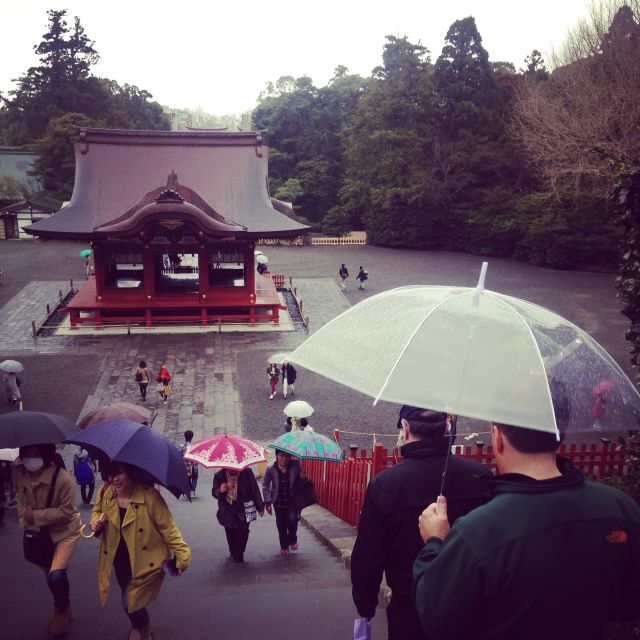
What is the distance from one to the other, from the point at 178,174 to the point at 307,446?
1901 centimetres

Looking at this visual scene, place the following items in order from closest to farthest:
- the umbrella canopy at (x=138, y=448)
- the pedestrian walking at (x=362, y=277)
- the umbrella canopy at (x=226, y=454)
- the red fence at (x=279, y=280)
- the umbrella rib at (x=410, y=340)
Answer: the umbrella rib at (x=410, y=340), the umbrella canopy at (x=138, y=448), the umbrella canopy at (x=226, y=454), the pedestrian walking at (x=362, y=277), the red fence at (x=279, y=280)

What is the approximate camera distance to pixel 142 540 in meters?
3.70

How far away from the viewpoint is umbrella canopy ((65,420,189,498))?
365 centimetres

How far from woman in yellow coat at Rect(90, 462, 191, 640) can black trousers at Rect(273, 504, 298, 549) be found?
6.31ft

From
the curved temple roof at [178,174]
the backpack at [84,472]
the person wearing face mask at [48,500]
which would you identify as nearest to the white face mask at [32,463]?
the person wearing face mask at [48,500]

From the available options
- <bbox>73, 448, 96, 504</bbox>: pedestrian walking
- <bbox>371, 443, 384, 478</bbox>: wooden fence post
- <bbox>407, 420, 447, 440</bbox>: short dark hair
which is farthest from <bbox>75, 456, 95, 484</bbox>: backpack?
<bbox>407, 420, 447, 440</bbox>: short dark hair

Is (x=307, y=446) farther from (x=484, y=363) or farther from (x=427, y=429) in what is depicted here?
(x=484, y=363)

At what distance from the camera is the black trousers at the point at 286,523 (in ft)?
18.5

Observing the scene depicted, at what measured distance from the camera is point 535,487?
179 cm

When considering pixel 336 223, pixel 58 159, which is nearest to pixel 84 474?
pixel 336 223

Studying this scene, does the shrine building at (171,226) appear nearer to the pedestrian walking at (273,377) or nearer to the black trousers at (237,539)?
the pedestrian walking at (273,377)

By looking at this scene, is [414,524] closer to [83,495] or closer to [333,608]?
[333,608]

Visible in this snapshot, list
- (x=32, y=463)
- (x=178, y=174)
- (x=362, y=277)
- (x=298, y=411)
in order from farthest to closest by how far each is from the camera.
→ (x=362, y=277)
(x=178, y=174)
(x=298, y=411)
(x=32, y=463)

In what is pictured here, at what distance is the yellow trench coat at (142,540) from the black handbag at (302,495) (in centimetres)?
194
